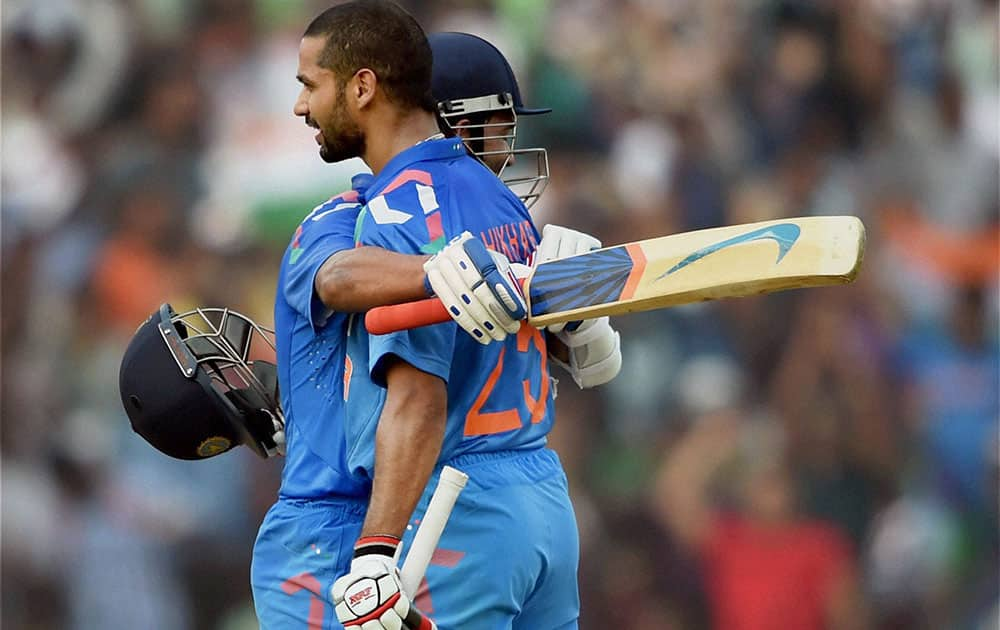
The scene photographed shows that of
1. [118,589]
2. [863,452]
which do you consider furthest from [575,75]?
[118,589]

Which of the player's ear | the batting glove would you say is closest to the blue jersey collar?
the player's ear

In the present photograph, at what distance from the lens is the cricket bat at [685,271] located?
252 cm

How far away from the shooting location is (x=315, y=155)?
6984 mm

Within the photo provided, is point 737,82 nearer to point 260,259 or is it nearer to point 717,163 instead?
point 717,163

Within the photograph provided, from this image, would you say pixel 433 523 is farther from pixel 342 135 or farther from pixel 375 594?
pixel 342 135

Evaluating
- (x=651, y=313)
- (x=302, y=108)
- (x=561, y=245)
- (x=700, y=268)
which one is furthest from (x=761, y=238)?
(x=651, y=313)

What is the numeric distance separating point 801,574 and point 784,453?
527 millimetres

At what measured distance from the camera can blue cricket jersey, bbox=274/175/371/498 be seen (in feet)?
9.34

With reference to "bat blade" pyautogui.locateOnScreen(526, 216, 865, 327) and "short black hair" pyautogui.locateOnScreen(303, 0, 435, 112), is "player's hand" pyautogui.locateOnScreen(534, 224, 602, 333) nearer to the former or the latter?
"bat blade" pyautogui.locateOnScreen(526, 216, 865, 327)

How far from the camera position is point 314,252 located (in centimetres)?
282

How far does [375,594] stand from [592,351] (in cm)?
88

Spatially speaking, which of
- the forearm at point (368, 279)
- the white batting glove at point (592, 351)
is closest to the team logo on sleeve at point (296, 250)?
the forearm at point (368, 279)

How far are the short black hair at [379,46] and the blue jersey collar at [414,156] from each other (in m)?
0.10

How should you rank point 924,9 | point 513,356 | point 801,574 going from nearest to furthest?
point 513,356, point 801,574, point 924,9
